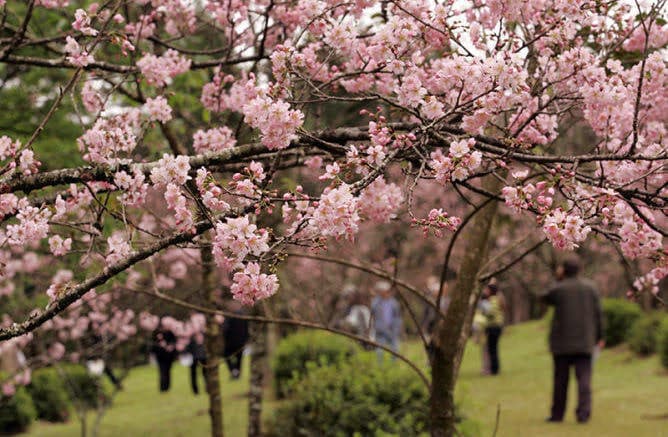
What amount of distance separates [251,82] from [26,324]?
150 cm

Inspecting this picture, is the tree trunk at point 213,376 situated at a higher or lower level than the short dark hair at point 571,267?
lower

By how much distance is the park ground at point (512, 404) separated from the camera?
29.4 feet

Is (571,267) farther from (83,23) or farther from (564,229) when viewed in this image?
(83,23)

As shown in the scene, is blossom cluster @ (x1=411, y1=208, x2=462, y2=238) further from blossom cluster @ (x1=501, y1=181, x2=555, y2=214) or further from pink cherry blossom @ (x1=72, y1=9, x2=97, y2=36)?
pink cherry blossom @ (x1=72, y1=9, x2=97, y2=36)

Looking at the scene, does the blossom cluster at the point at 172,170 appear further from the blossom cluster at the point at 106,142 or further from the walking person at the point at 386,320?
the walking person at the point at 386,320

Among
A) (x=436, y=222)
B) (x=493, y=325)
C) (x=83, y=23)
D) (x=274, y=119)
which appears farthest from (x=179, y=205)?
(x=493, y=325)

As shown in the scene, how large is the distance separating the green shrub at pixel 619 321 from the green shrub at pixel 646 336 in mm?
2299

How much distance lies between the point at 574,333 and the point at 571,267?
820 mm

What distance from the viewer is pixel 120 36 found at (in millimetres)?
4242

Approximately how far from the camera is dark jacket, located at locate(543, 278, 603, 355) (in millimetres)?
8938

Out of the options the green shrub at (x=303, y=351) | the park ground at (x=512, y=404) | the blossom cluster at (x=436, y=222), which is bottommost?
the park ground at (x=512, y=404)

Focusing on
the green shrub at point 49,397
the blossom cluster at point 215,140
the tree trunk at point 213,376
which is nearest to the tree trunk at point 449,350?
the blossom cluster at point 215,140

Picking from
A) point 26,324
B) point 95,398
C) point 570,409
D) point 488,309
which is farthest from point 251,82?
point 95,398

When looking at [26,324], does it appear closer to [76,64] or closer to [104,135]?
[104,135]
